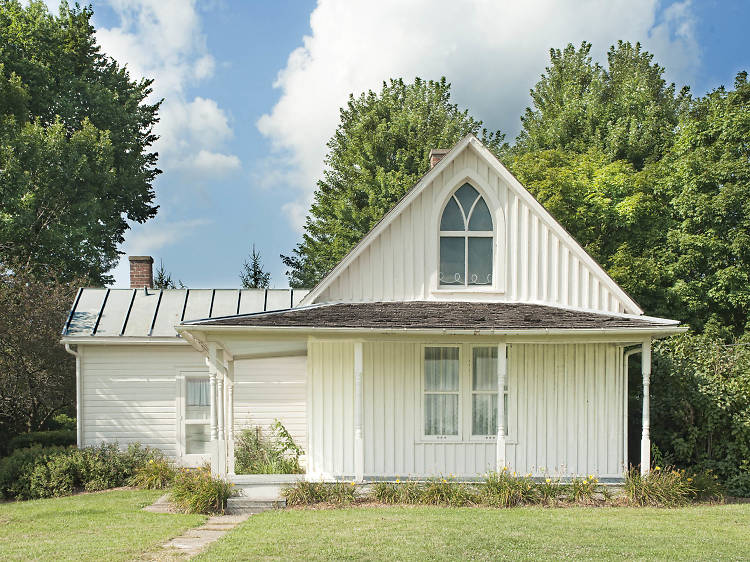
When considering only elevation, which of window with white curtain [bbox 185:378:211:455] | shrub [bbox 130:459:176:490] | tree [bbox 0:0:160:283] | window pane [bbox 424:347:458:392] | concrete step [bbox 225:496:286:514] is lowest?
shrub [bbox 130:459:176:490]

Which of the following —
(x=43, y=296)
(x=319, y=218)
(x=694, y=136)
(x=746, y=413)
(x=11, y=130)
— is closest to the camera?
(x=746, y=413)

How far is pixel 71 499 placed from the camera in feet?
46.9

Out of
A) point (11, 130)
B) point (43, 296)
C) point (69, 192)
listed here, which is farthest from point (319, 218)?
point (43, 296)

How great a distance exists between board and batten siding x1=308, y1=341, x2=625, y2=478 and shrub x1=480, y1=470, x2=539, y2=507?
1051 mm

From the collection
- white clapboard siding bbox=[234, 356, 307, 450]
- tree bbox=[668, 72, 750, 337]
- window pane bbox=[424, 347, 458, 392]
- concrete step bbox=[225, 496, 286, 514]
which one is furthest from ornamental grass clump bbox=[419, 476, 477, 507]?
tree bbox=[668, 72, 750, 337]

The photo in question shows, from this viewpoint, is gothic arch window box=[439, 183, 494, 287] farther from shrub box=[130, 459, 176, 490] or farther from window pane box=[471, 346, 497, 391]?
shrub box=[130, 459, 176, 490]

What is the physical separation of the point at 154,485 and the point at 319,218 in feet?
67.1

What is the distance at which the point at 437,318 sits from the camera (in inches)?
509

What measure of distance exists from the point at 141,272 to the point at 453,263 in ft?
32.1

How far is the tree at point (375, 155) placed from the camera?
30.1m

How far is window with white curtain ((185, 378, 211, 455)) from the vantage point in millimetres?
16750

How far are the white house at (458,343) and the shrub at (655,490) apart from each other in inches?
14.0

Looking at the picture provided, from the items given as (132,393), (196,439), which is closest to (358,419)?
(196,439)

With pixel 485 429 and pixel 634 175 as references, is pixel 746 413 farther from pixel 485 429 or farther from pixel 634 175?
pixel 634 175
